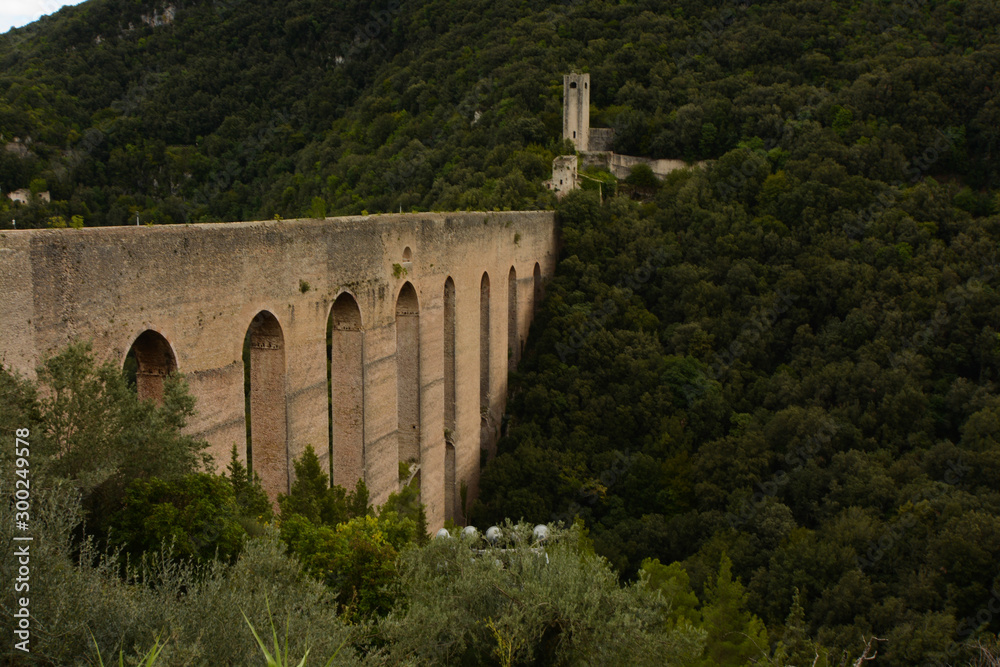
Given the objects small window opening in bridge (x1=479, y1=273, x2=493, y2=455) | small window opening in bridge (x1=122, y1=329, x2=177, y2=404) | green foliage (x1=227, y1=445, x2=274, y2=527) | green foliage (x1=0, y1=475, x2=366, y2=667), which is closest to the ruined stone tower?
small window opening in bridge (x1=479, y1=273, x2=493, y2=455)

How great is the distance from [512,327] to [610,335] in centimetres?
314

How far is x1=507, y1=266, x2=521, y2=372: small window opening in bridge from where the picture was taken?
80.4 ft

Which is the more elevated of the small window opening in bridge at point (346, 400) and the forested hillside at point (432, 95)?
the forested hillside at point (432, 95)

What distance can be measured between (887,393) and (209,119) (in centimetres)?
3746

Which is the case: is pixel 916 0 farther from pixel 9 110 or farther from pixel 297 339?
pixel 9 110

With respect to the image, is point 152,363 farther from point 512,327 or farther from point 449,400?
point 512,327

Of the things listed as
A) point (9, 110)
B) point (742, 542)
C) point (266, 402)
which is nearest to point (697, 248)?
point (742, 542)

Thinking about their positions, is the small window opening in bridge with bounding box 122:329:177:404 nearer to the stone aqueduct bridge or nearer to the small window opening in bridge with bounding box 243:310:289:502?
the stone aqueduct bridge

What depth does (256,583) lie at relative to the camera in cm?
657

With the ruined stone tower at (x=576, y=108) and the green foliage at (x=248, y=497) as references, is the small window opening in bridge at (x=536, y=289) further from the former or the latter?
the green foliage at (x=248, y=497)

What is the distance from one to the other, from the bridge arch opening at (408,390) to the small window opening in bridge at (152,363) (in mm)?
7148

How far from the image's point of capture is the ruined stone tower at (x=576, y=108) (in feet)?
110

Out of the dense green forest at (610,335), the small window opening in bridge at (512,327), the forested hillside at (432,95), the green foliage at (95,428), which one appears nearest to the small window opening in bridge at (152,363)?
the dense green forest at (610,335)

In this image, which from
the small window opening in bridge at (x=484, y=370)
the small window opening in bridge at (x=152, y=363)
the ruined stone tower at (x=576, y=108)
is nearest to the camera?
the small window opening in bridge at (x=152, y=363)
